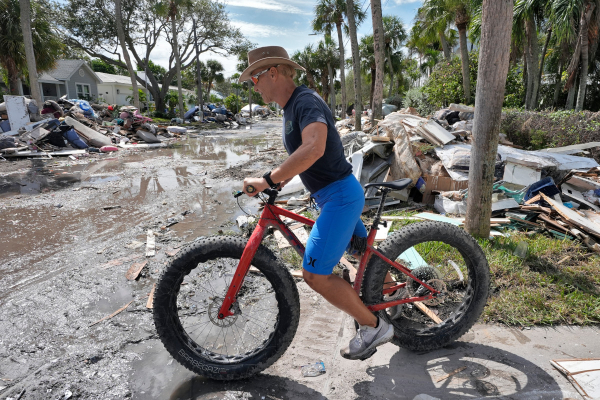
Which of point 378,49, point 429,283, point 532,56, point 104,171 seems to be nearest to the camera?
point 429,283

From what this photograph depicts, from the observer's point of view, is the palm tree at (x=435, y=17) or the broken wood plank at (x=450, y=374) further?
the palm tree at (x=435, y=17)

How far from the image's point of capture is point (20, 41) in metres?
23.1

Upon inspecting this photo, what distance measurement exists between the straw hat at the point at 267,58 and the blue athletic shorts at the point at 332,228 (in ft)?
2.93

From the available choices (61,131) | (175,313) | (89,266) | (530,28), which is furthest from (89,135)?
(530,28)

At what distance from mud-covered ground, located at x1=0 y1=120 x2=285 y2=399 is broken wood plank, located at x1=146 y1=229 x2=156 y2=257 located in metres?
0.08

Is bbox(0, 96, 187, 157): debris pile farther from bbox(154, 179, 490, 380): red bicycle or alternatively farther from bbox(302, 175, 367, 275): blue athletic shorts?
bbox(302, 175, 367, 275): blue athletic shorts

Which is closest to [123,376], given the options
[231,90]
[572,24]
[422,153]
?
[422,153]

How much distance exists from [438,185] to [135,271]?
542cm

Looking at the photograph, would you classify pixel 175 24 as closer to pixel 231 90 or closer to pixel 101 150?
pixel 101 150

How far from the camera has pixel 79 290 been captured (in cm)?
405

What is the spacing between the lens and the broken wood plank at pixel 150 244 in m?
5.04

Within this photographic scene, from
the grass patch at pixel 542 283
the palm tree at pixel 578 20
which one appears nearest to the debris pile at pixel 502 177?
the grass patch at pixel 542 283

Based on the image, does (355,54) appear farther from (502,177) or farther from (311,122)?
(311,122)

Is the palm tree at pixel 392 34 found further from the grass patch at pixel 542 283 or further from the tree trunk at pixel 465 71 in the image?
the grass patch at pixel 542 283
